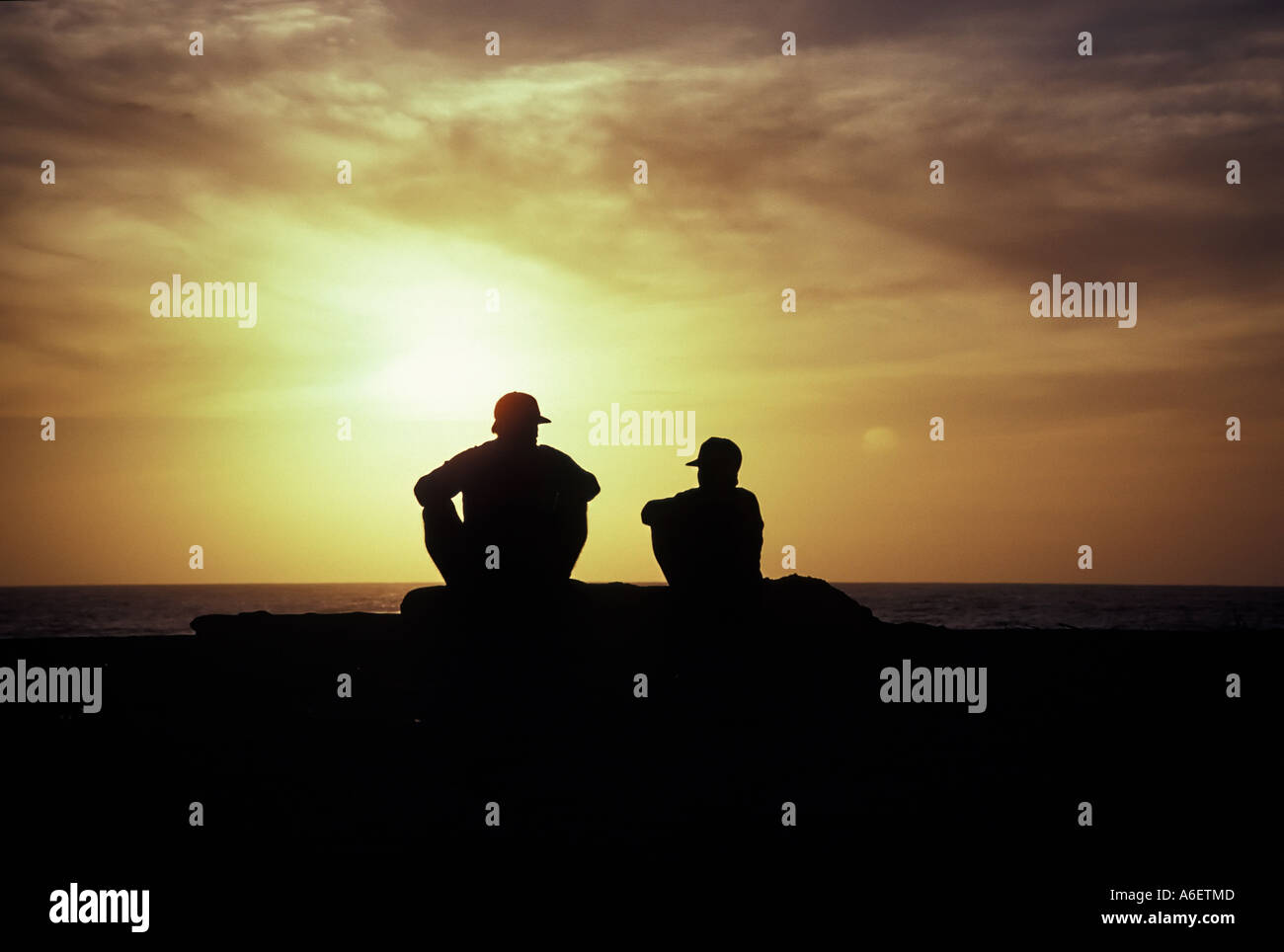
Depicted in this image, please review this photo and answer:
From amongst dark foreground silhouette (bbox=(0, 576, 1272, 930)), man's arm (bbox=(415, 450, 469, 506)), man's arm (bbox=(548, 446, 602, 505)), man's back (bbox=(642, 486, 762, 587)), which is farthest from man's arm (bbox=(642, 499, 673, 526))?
man's arm (bbox=(415, 450, 469, 506))

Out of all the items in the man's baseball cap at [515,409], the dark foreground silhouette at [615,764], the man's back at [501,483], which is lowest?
the dark foreground silhouette at [615,764]

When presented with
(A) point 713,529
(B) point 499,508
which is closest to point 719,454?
(A) point 713,529

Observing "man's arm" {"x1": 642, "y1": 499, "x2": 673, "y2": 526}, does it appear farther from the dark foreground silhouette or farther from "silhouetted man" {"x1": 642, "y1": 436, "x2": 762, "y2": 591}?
the dark foreground silhouette

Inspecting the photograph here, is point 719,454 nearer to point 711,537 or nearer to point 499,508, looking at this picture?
point 711,537

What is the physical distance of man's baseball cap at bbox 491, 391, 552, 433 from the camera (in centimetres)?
622

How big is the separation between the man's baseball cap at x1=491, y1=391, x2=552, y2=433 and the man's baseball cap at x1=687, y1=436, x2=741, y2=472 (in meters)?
1.31

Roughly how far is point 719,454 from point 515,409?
1.51 metres

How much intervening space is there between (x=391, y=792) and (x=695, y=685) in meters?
1.97

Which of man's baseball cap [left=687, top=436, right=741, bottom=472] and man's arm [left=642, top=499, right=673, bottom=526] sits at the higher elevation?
man's baseball cap [left=687, top=436, right=741, bottom=472]

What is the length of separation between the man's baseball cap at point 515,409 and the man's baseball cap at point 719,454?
1314mm

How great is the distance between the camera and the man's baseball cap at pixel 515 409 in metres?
6.22

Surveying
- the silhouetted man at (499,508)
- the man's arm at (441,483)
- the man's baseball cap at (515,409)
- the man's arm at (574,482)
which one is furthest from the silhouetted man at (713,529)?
the man's arm at (441,483)

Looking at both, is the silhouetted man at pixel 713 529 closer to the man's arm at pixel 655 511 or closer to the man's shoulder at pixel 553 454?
the man's arm at pixel 655 511

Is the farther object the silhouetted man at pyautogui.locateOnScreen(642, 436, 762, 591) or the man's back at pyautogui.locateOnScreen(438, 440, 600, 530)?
the silhouetted man at pyautogui.locateOnScreen(642, 436, 762, 591)
